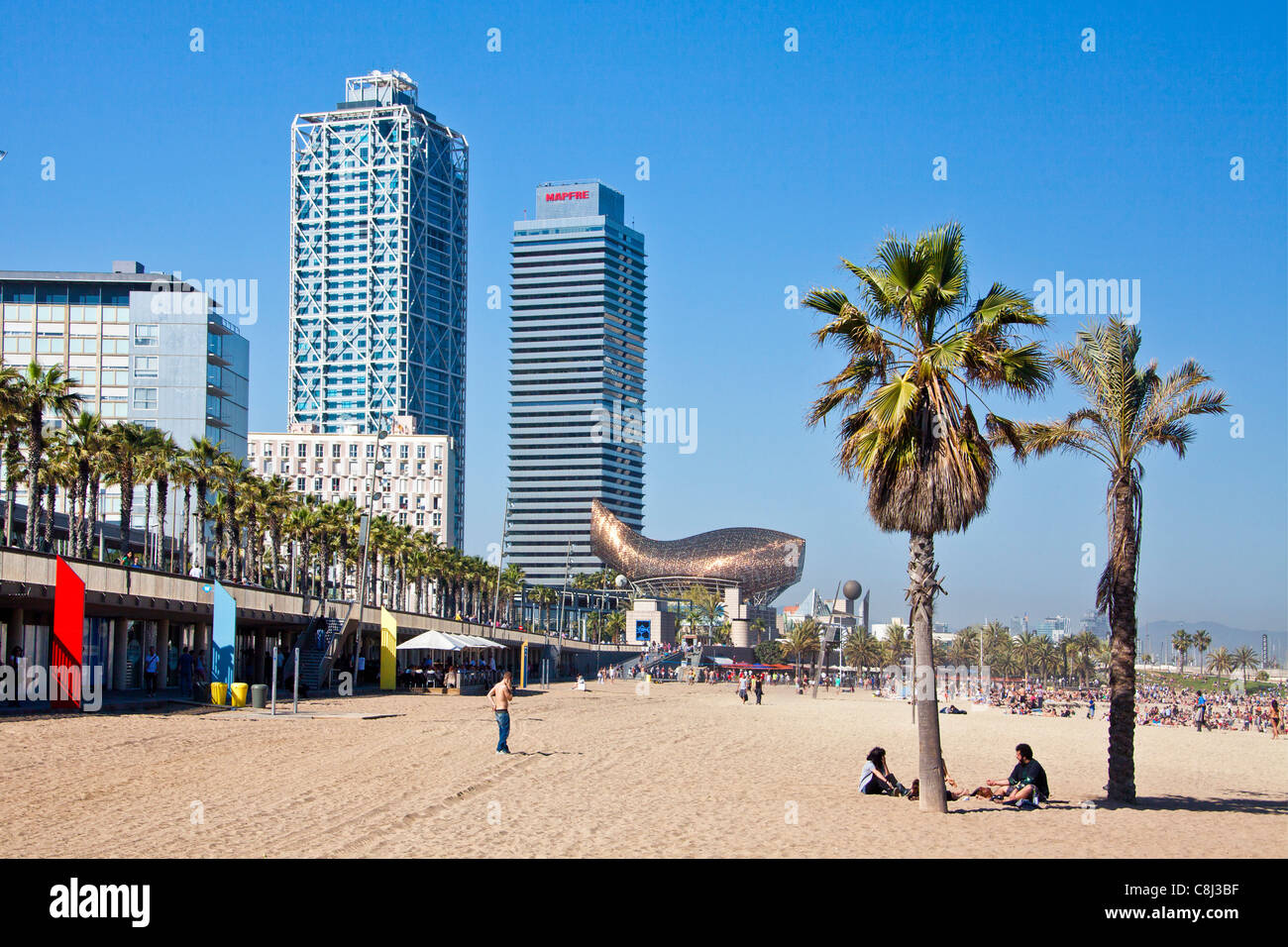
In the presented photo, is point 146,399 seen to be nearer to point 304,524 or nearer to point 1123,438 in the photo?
point 304,524

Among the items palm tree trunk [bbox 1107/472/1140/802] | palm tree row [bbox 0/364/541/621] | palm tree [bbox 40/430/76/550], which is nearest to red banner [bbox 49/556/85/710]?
palm tree row [bbox 0/364/541/621]

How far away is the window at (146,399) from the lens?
4060 inches

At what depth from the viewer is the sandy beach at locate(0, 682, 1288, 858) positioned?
12117 mm

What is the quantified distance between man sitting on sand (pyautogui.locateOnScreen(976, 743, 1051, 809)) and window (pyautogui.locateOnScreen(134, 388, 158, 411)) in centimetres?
9897

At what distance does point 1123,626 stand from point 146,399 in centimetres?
10013

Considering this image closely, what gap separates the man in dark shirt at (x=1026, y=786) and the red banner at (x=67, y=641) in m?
19.3

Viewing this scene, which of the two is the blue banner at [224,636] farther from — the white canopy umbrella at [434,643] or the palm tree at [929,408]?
the palm tree at [929,408]

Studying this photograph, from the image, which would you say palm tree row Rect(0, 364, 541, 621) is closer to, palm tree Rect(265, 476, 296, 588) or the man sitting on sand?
palm tree Rect(265, 476, 296, 588)

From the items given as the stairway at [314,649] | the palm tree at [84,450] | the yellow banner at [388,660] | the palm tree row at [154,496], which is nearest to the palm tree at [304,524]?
the palm tree row at [154,496]

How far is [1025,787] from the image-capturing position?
1650cm
